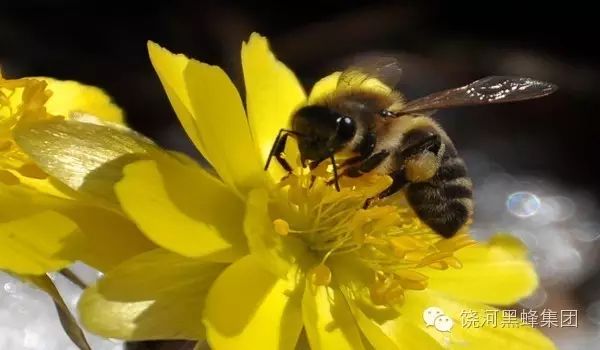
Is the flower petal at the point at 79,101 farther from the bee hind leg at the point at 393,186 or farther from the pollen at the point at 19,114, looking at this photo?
the bee hind leg at the point at 393,186

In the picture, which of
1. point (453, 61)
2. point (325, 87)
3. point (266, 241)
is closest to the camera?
point (266, 241)

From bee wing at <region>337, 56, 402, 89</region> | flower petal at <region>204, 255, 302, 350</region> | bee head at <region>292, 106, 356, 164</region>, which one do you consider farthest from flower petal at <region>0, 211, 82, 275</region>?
bee wing at <region>337, 56, 402, 89</region>

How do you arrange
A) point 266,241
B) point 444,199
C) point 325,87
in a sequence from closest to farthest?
point 266,241, point 444,199, point 325,87

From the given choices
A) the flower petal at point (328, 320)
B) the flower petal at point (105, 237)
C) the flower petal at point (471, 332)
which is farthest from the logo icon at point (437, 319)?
the flower petal at point (105, 237)

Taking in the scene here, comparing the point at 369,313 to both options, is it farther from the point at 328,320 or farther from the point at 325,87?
the point at 325,87

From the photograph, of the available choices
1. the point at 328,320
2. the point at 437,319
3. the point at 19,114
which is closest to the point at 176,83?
the point at 19,114

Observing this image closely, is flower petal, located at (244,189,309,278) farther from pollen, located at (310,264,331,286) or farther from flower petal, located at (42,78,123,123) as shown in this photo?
flower petal, located at (42,78,123,123)
